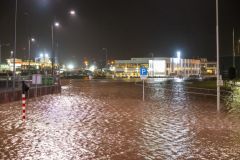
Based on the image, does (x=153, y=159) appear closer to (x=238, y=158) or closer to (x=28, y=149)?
(x=238, y=158)

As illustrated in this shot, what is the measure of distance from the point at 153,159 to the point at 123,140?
8.75 feet

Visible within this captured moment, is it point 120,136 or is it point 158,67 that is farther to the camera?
point 158,67

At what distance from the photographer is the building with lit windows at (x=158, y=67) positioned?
112062 millimetres

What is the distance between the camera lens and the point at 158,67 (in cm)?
11256

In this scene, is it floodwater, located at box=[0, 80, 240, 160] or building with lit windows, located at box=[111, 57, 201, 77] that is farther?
building with lit windows, located at box=[111, 57, 201, 77]

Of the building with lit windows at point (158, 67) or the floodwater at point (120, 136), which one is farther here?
the building with lit windows at point (158, 67)

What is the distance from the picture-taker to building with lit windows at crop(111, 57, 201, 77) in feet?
368

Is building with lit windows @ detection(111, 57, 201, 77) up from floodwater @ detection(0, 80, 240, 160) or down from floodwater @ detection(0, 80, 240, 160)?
up

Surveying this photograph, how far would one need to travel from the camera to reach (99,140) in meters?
12.2

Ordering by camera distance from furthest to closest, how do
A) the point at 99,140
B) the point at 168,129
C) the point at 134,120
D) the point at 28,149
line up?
the point at 134,120, the point at 168,129, the point at 99,140, the point at 28,149

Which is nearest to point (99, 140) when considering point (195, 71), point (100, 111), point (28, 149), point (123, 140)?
point (123, 140)

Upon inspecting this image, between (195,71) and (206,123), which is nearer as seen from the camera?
(206,123)

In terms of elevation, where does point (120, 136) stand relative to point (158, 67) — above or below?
below

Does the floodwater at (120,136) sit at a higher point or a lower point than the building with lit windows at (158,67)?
lower
